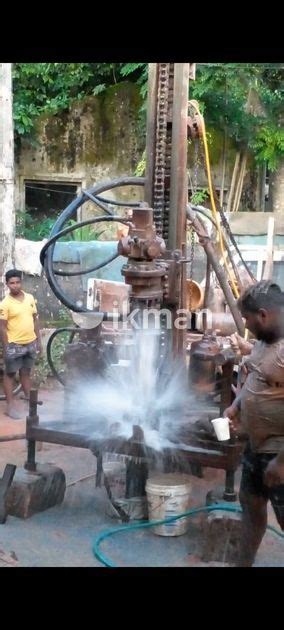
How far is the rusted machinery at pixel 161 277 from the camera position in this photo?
15.3ft

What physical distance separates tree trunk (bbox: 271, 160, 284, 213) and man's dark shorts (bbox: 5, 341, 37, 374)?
843cm

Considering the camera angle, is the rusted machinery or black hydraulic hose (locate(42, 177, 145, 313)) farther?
black hydraulic hose (locate(42, 177, 145, 313))

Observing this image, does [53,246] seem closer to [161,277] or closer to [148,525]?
[161,277]

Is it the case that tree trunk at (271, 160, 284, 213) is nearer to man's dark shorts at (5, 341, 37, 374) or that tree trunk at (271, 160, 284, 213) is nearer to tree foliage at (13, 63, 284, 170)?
tree foliage at (13, 63, 284, 170)

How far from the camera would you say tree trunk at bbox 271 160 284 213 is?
14.9 meters

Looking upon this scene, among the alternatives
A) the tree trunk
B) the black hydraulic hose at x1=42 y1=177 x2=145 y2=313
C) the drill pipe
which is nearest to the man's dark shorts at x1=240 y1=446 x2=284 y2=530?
the black hydraulic hose at x1=42 y1=177 x2=145 y2=313

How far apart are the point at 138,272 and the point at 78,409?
1370mm

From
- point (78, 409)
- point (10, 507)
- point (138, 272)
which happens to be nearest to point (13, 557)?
point (10, 507)

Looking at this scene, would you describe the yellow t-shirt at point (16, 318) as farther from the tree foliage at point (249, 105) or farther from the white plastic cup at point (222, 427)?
the tree foliage at point (249, 105)

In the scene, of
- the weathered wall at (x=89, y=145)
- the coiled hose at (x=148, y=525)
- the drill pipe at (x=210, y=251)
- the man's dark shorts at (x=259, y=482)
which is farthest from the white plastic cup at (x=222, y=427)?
the weathered wall at (x=89, y=145)

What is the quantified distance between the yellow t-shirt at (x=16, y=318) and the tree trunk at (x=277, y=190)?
844 centimetres

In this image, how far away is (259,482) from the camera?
155 inches

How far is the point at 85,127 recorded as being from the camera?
1442 centimetres

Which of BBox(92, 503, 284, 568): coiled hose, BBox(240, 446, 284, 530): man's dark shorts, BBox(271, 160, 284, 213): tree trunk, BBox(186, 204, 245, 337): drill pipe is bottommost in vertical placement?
BBox(92, 503, 284, 568): coiled hose
